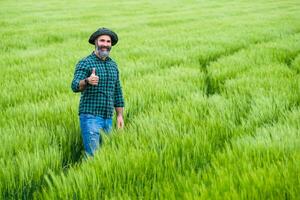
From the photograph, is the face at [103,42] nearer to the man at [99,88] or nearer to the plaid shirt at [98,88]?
the man at [99,88]

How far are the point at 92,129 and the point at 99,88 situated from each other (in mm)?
421

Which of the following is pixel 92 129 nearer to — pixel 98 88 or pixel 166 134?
pixel 98 88

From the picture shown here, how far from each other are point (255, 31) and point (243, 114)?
6.72 m

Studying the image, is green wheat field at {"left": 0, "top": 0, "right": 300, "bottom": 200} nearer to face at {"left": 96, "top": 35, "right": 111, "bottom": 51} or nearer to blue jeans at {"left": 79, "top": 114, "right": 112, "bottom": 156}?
blue jeans at {"left": 79, "top": 114, "right": 112, "bottom": 156}

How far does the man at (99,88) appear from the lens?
2996mm

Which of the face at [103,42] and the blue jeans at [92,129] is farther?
the face at [103,42]

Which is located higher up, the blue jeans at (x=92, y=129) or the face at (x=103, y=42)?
the face at (x=103, y=42)

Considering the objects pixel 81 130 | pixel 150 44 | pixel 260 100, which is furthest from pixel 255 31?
pixel 81 130

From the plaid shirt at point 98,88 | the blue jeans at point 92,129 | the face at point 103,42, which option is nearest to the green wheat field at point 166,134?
the blue jeans at point 92,129

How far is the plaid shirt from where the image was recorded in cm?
307

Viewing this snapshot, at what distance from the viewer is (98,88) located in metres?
3.15

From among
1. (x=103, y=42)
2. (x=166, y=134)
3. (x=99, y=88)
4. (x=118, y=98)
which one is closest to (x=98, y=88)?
(x=99, y=88)

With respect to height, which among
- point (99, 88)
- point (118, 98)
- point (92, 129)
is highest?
point (99, 88)

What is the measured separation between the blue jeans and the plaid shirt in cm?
5
